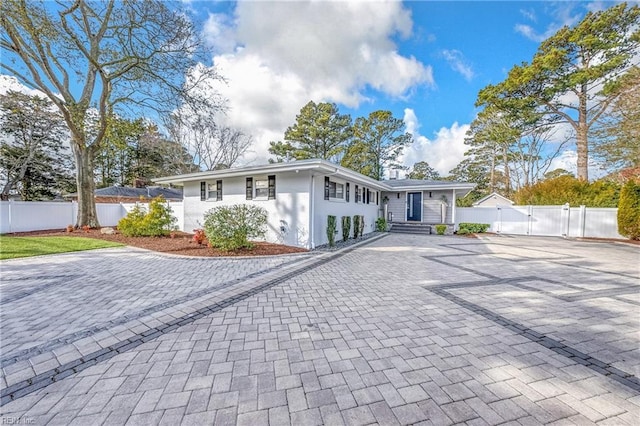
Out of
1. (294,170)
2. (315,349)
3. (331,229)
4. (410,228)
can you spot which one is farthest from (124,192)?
(315,349)

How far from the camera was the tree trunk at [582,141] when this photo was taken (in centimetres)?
1371

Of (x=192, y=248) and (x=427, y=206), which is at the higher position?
(x=427, y=206)

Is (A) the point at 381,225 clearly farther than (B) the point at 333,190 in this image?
Yes

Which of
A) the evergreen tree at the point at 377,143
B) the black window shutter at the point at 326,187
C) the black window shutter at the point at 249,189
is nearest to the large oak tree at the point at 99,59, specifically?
the black window shutter at the point at 249,189

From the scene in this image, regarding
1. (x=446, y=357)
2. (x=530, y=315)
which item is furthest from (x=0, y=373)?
(x=530, y=315)

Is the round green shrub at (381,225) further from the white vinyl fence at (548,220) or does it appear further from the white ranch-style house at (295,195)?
the white vinyl fence at (548,220)

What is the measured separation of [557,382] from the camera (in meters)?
2.11

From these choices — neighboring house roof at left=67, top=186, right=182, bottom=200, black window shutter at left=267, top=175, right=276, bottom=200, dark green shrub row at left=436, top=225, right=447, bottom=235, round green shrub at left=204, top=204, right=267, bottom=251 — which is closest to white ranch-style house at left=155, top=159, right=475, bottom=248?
black window shutter at left=267, top=175, right=276, bottom=200

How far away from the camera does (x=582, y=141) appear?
13.9 meters

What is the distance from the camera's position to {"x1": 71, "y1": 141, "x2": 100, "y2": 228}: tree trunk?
1185 centimetres

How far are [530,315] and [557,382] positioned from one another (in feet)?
5.46

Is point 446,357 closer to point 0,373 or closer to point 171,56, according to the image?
point 0,373

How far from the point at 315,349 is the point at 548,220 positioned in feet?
52.1

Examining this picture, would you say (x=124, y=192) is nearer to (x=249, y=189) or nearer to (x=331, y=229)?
(x=249, y=189)
